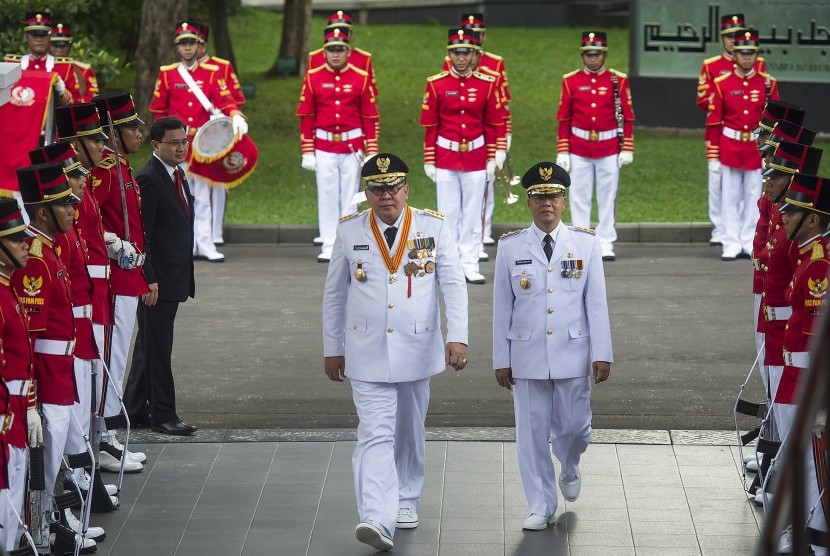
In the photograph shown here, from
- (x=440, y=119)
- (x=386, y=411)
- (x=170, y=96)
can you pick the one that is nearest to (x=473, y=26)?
(x=440, y=119)

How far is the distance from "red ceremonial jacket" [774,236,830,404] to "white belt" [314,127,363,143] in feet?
29.9

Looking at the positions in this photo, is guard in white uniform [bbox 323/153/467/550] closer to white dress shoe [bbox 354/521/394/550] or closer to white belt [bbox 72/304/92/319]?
white dress shoe [bbox 354/521/394/550]

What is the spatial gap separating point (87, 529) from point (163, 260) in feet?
7.82

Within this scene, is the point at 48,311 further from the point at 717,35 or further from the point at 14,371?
the point at 717,35

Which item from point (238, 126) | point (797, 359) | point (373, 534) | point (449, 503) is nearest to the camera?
point (797, 359)

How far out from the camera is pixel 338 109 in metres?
15.6

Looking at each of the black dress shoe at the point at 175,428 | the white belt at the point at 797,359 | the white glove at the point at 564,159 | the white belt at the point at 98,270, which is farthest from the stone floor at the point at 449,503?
the white glove at the point at 564,159

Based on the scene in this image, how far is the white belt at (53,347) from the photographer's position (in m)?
6.91

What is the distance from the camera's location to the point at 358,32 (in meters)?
34.7

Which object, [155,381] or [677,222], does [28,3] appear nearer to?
[677,222]

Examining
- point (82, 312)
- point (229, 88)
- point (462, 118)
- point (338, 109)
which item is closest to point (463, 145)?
point (462, 118)

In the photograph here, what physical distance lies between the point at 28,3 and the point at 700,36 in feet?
33.3

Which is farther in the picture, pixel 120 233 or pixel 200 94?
pixel 200 94

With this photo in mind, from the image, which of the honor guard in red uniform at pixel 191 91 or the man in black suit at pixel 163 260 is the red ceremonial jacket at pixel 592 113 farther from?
the man in black suit at pixel 163 260
